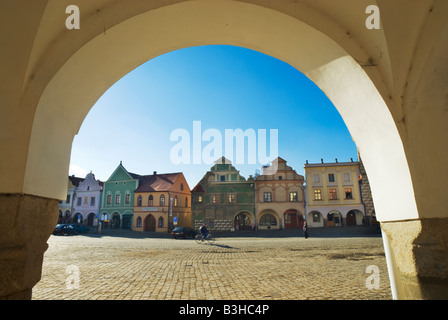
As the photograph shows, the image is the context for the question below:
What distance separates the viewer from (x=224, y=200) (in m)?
34.3

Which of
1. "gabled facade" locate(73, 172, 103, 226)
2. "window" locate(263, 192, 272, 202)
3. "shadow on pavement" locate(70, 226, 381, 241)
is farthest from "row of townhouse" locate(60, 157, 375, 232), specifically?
"gabled facade" locate(73, 172, 103, 226)

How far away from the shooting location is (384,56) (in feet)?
7.59

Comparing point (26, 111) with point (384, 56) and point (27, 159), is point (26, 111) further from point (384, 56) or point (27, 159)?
point (384, 56)

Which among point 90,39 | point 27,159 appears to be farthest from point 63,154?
point 90,39

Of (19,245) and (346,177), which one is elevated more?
(346,177)

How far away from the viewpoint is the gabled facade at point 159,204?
36.4m

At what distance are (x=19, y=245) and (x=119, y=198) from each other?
41.5 m

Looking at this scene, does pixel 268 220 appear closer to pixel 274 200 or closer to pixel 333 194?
pixel 274 200

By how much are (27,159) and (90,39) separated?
1.14m

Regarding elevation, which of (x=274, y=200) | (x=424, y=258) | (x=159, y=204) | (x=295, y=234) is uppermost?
(x=274, y=200)

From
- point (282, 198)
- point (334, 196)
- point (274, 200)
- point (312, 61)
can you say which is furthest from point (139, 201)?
point (312, 61)

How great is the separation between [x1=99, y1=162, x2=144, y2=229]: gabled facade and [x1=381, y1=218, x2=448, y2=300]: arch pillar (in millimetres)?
39942

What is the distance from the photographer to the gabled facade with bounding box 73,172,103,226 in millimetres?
42162

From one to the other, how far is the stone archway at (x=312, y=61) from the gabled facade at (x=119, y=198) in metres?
39.1
